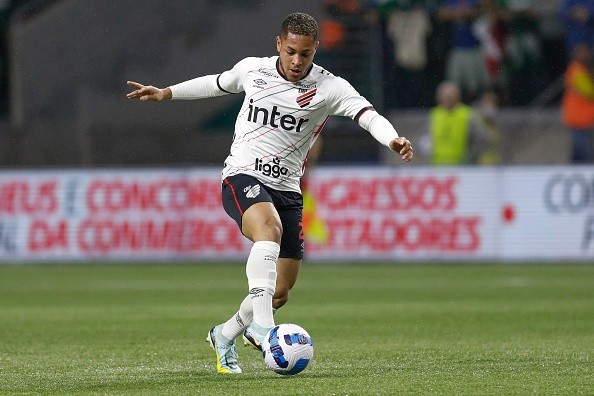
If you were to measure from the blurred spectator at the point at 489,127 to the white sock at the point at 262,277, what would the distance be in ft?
41.4

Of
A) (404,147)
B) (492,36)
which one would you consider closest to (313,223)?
(492,36)

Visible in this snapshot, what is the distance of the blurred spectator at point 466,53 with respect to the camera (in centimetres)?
2080

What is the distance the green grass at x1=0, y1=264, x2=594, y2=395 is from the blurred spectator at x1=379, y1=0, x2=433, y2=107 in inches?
170

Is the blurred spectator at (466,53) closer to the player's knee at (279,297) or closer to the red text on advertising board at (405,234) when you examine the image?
the red text on advertising board at (405,234)

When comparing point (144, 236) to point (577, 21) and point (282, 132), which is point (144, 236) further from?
point (282, 132)

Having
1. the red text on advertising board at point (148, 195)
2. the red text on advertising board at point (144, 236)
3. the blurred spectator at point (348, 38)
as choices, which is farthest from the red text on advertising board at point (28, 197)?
the blurred spectator at point (348, 38)

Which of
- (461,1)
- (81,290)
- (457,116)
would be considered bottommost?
(81,290)

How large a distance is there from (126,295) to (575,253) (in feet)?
21.3

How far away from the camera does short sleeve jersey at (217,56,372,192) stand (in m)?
7.70

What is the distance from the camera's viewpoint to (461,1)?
21047 mm

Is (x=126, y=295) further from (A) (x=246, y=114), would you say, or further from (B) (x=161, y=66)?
(B) (x=161, y=66)

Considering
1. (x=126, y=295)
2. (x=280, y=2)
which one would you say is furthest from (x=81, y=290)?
(x=280, y=2)

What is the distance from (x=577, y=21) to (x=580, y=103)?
178 centimetres

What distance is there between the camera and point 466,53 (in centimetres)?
2088
